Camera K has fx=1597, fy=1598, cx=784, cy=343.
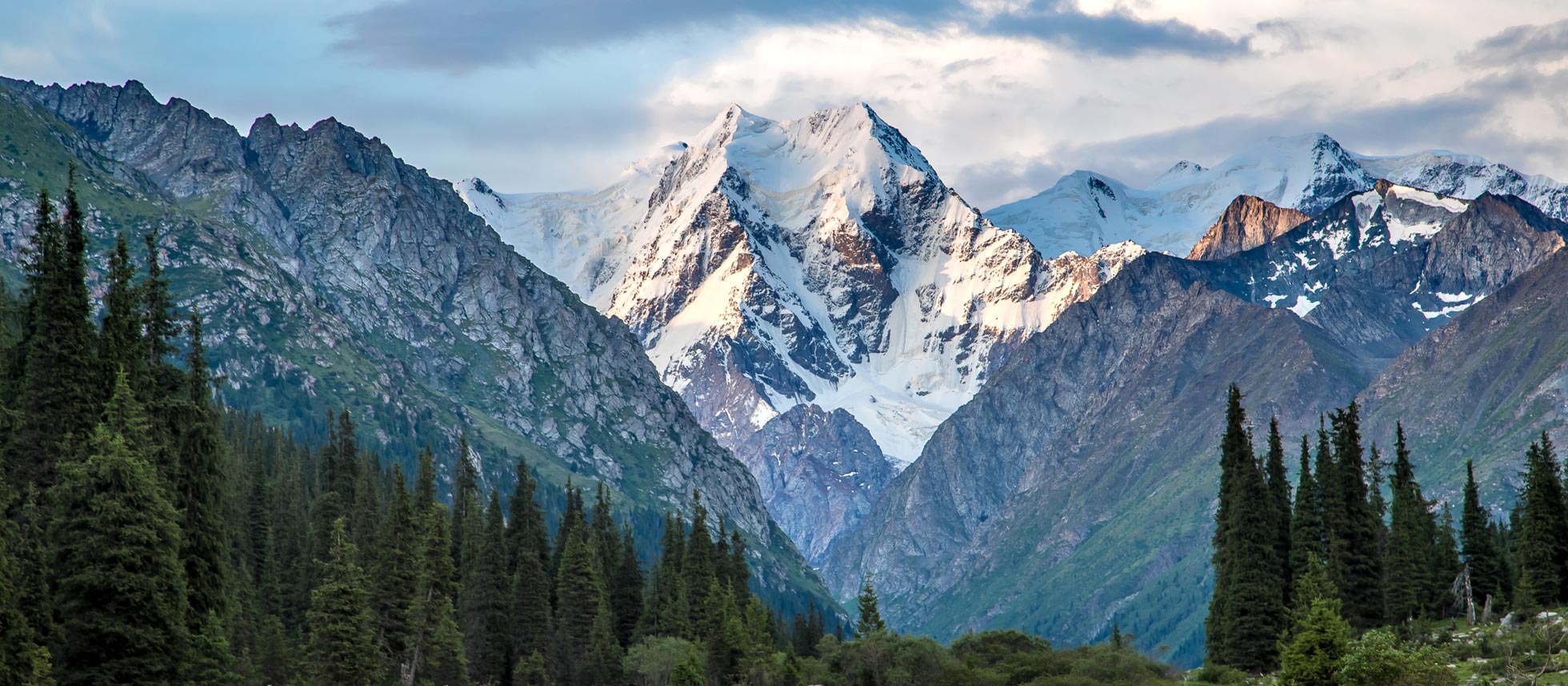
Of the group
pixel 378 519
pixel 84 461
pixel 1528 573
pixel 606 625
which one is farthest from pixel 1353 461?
pixel 84 461

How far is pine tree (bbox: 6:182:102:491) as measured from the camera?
79.2 metres

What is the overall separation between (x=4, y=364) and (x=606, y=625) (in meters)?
84.4

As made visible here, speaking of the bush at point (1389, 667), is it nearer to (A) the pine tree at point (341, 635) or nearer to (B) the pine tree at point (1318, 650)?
(B) the pine tree at point (1318, 650)

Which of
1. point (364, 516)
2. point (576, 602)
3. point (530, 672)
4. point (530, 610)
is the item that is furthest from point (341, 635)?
point (576, 602)

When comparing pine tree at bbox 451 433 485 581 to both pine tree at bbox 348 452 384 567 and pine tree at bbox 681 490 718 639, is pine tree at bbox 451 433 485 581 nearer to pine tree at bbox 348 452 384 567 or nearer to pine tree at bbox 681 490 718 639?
pine tree at bbox 348 452 384 567

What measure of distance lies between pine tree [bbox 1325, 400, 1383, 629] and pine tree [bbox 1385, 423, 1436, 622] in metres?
1.24

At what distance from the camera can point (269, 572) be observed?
150750mm

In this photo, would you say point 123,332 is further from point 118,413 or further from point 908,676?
point 908,676

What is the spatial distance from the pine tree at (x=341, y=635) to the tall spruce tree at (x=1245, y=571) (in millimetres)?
63587

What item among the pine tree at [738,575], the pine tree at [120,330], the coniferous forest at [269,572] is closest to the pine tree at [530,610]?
the coniferous forest at [269,572]

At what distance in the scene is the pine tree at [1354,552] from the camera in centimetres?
12562

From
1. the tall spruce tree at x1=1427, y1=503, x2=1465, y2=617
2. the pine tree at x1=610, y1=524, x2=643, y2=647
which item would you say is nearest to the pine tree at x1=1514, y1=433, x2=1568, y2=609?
the tall spruce tree at x1=1427, y1=503, x2=1465, y2=617

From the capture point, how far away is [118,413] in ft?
251

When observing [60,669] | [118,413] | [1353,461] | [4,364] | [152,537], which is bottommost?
[60,669]
